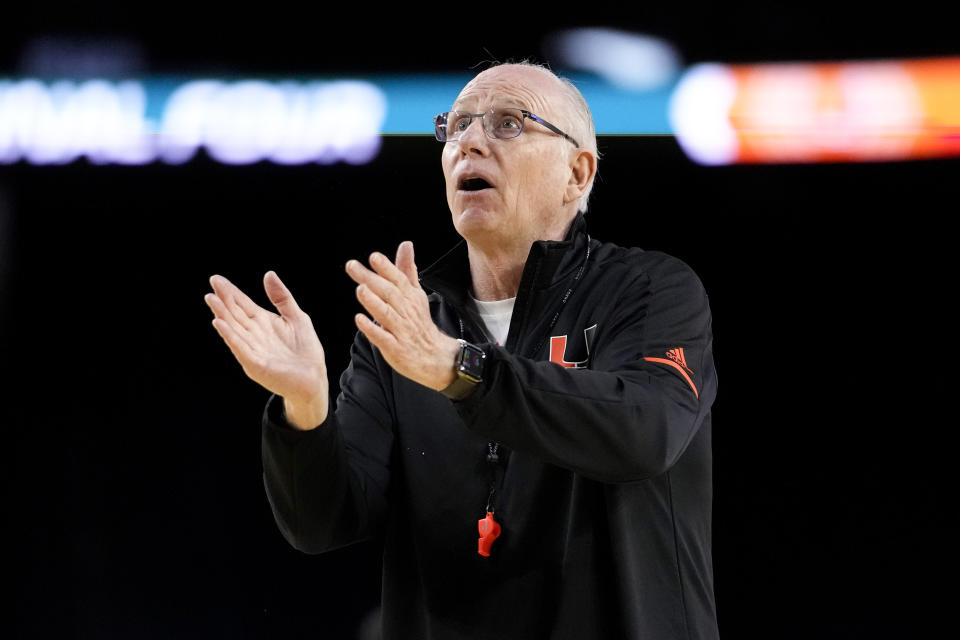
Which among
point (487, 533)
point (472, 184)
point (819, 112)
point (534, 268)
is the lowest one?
point (487, 533)

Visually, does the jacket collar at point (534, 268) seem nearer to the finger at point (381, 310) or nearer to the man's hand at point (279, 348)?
the man's hand at point (279, 348)

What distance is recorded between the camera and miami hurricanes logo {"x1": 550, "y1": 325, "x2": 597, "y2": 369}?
1.54m

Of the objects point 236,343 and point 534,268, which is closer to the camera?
point 236,343

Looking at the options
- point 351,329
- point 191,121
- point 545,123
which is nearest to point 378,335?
point 545,123

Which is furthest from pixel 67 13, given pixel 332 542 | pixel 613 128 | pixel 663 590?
pixel 663 590

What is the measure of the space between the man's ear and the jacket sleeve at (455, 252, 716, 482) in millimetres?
493

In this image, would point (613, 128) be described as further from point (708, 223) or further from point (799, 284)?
point (799, 284)

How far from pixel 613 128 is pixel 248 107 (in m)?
1.14

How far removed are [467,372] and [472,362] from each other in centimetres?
2

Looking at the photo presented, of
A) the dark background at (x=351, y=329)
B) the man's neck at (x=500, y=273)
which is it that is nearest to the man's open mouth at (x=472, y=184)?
the man's neck at (x=500, y=273)

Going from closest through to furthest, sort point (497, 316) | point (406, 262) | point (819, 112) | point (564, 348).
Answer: point (406, 262), point (564, 348), point (497, 316), point (819, 112)

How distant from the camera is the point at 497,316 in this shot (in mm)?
1751

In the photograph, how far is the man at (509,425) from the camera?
1.24 meters

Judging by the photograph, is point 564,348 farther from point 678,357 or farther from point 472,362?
point 472,362
